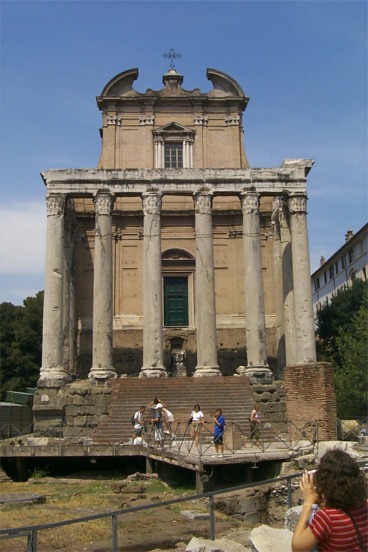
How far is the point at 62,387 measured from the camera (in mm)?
27828

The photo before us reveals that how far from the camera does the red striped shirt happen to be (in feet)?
14.8

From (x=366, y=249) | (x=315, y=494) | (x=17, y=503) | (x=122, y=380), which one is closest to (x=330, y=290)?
(x=366, y=249)

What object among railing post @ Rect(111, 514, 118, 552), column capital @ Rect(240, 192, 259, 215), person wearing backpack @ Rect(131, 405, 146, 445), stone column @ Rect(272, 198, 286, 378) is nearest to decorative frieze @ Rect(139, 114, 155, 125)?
stone column @ Rect(272, 198, 286, 378)

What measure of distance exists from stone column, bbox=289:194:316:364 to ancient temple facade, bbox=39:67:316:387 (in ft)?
0.17

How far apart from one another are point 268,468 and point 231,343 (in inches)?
682

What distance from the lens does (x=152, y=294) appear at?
2945 centimetres

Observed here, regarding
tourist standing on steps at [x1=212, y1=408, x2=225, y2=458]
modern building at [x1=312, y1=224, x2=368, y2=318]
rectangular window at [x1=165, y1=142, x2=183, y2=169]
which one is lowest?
tourist standing on steps at [x1=212, y1=408, x2=225, y2=458]

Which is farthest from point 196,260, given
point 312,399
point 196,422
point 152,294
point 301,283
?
point 196,422

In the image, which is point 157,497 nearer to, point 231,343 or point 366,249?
point 231,343

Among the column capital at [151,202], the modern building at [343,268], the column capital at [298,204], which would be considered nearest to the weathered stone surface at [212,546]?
the column capital at [151,202]

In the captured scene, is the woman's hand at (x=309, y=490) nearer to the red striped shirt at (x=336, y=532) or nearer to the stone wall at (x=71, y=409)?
the red striped shirt at (x=336, y=532)

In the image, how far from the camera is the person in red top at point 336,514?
4508 mm

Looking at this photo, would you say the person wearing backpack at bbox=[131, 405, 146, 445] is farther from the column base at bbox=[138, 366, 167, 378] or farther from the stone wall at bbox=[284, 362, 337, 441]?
the stone wall at bbox=[284, 362, 337, 441]

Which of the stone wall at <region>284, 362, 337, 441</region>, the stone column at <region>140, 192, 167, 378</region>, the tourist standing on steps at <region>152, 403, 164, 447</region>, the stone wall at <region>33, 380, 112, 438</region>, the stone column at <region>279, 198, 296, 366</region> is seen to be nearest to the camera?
the tourist standing on steps at <region>152, 403, 164, 447</region>
